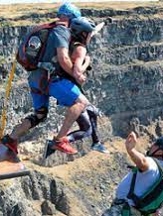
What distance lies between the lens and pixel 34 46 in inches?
373

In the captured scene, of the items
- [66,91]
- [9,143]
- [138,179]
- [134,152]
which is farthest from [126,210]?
[9,143]

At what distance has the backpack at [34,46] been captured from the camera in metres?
9.44

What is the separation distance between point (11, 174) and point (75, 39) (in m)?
1.95

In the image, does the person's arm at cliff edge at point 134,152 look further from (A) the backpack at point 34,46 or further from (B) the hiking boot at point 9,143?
(B) the hiking boot at point 9,143

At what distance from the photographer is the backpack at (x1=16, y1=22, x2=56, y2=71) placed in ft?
31.0

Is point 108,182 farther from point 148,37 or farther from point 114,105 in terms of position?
point 148,37

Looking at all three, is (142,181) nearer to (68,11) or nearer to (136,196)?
(136,196)

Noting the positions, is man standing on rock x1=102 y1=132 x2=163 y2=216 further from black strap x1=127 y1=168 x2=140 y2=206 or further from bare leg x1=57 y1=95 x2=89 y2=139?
bare leg x1=57 y1=95 x2=89 y2=139

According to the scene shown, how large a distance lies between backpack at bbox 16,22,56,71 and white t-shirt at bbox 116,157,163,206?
2255 millimetres

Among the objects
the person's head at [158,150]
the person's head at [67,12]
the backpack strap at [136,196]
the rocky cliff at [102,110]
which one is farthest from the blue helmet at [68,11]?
the rocky cliff at [102,110]

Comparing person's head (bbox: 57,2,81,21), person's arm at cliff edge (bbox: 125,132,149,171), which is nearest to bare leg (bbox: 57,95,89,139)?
person's head (bbox: 57,2,81,21)

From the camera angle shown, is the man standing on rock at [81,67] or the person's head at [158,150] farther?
the man standing on rock at [81,67]

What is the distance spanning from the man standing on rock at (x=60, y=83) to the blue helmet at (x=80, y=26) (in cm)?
7

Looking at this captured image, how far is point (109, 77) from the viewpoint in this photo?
194 ft
